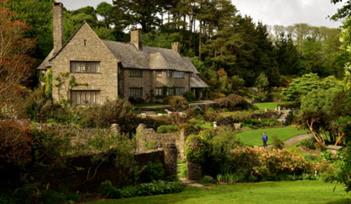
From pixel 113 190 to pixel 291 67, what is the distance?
86.4m

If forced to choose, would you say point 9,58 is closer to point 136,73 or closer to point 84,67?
point 84,67

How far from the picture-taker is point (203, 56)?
89.8 metres

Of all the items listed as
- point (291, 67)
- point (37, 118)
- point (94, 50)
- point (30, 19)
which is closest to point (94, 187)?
point (37, 118)

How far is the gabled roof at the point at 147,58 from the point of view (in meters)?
57.7

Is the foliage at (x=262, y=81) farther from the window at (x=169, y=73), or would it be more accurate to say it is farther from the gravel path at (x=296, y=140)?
the gravel path at (x=296, y=140)

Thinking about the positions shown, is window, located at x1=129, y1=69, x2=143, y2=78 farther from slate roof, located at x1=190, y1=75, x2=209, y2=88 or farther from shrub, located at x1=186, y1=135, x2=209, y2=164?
shrub, located at x1=186, y1=135, x2=209, y2=164

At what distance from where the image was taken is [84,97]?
178ft

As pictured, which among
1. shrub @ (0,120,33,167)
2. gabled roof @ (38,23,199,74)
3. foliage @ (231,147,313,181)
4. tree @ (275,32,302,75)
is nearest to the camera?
shrub @ (0,120,33,167)

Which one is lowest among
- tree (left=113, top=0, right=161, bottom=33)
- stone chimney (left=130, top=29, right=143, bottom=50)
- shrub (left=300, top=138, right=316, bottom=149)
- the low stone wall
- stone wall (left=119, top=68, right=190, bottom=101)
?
shrub (left=300, top=138, right=316, bottom=149)

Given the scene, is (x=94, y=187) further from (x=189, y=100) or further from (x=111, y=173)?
(x=189, y=100)

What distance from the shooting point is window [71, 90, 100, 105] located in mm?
53681

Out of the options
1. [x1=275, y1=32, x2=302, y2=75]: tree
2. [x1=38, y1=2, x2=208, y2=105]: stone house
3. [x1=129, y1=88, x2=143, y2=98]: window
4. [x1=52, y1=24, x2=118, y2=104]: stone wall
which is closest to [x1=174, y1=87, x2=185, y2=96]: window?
[x1=129, y1=88, x2=143, y2=98]: window

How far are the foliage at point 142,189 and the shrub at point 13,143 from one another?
4.21 m

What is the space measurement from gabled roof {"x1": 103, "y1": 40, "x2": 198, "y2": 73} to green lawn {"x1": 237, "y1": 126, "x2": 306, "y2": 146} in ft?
53.8
